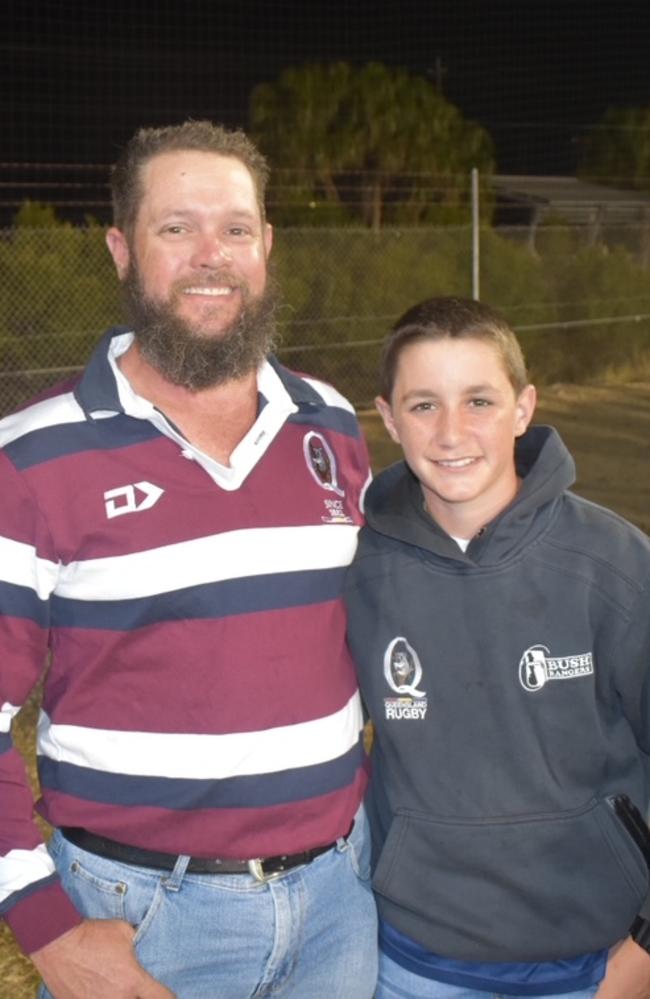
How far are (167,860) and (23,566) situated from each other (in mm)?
483

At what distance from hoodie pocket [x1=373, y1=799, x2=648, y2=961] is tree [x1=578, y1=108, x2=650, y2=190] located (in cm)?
2973

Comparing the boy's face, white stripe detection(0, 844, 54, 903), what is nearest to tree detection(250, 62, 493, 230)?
the boy's face

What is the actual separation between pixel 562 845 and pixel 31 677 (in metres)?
0.82

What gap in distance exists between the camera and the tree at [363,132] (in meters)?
25.7

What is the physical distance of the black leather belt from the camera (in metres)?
1.96

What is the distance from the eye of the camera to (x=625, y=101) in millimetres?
30141

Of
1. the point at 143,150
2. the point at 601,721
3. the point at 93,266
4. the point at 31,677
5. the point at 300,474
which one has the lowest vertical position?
the point at 93,266

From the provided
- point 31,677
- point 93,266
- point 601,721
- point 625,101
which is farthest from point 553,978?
point 625,101

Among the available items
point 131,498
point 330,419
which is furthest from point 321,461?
point 131,498

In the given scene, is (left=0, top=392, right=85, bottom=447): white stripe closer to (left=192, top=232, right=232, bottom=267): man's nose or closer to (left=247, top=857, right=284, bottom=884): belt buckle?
(left=192, top=232, right=232, bottom=267): man's nose

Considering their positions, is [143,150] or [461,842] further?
[143,150]

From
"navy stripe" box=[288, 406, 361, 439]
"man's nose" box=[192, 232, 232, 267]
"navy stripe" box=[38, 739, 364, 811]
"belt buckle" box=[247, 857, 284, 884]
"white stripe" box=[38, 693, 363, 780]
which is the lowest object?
"belt buckle" box=[247, 857, 284, 884]

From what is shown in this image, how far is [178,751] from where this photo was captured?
1939 mm

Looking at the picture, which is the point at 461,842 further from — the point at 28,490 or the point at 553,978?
the point at 28,490
